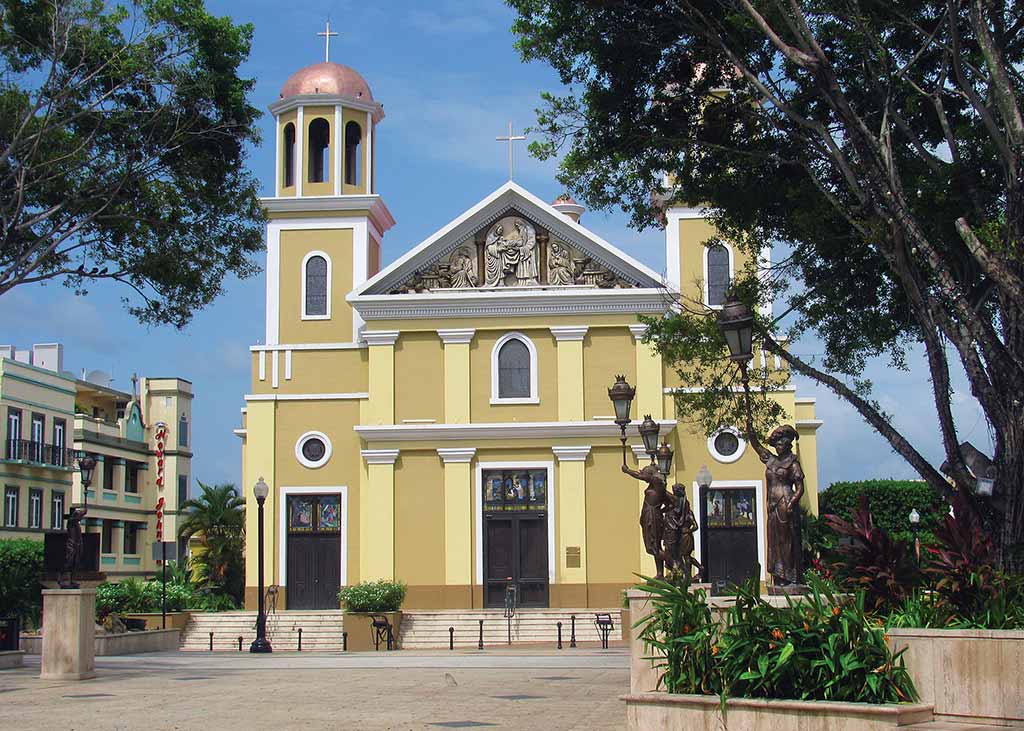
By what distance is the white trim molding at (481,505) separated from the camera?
3909 cm

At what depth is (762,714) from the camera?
10.7 meters

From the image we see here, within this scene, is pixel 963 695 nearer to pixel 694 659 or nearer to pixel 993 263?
pixel 694 659

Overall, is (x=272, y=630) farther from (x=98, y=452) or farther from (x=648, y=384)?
(x=98, y=452)

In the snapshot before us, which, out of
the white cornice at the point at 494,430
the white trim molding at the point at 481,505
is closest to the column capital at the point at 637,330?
the white cornice at the point at 494,430

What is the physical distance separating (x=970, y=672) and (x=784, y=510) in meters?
2.99

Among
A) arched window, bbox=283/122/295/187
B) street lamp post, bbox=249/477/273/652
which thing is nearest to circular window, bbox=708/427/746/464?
street lamp post, bbox=249/477/273/652

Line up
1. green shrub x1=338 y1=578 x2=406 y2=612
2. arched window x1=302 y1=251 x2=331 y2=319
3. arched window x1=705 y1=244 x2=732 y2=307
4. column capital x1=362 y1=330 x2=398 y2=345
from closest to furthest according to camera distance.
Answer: green shrub x1=338 y1=578 x2=406 y2=612
column capital x1=362 y1=330 x2=398 y2=345
arched window x1=705 y1=244 x2=732 y2=307
arched window x1=302 y1=251 x2=331 y2=319

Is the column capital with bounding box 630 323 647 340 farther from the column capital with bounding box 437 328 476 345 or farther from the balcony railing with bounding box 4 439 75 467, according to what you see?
the balcony railing with bounding box 4 439 75 467

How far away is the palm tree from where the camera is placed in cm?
5019

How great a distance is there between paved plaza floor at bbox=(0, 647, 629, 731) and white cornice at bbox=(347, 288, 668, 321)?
14.8 m

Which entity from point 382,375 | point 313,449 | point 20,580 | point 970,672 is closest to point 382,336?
point 382,375

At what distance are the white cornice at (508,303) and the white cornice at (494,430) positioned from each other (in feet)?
10.4

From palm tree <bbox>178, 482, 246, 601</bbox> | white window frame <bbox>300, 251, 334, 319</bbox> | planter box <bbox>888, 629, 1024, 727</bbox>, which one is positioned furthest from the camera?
palm tree <bbox>178, 482, 246, 601</bbox>

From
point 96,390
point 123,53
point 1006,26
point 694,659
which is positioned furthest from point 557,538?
point 96,390
